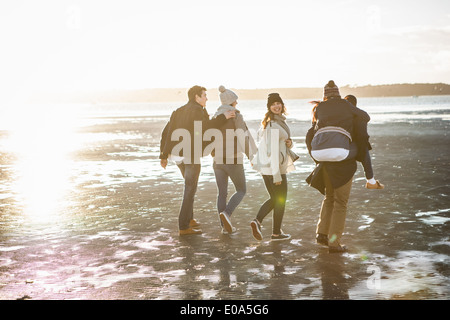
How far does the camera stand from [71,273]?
227 inches

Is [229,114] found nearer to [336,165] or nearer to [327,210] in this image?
[336,165]

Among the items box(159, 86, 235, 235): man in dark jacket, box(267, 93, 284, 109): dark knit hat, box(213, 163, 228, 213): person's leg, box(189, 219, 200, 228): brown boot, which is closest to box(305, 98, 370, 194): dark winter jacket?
box(267, 93, 284, 109): dark knit hat

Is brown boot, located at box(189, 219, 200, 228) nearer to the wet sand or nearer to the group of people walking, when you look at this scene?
the group of people walking

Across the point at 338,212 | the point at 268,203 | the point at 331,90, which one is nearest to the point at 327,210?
the point at 338,212

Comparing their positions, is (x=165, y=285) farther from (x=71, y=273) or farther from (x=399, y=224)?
(x=399, y=224)

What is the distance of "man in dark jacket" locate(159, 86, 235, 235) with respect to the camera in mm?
7223

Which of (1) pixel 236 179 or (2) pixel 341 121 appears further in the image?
(1) pixel 236 179

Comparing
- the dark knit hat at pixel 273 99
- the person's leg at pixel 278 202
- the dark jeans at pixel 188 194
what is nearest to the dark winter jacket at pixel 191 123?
the dark jeans at pixel 188 194

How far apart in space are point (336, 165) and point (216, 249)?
5.73ft

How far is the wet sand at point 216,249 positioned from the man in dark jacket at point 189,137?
388 mm

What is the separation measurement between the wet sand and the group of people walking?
0.36 metres

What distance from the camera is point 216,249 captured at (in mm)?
6688

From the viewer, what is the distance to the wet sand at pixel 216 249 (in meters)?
5.14

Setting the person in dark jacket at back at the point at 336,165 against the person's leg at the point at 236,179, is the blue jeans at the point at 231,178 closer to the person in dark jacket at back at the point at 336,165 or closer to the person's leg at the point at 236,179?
the person's leg at the point at 236,179
